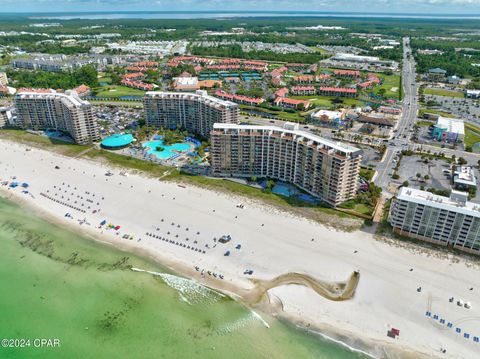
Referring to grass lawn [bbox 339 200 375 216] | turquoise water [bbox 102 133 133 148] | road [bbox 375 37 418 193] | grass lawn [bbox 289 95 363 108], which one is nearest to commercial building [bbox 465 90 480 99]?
road [bbox 375 37 418 193]

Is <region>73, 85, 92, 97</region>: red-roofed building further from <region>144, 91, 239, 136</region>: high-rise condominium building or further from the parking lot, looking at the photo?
the parking lot

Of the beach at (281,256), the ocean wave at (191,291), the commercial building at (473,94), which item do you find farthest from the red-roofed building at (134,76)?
the commercial building at (473,94)

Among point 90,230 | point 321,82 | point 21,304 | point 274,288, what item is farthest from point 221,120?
point 321,82

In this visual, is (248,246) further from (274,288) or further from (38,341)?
(38,341)

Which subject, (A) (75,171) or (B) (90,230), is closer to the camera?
(B) (90,230)

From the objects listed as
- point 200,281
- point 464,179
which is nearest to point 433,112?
point 464,179

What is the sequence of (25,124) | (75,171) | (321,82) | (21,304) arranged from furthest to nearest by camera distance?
(321,82) → (25,124) → (75,171) → (21,304)

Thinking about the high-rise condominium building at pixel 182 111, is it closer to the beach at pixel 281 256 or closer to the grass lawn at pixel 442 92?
the beach at pixel 281 256
